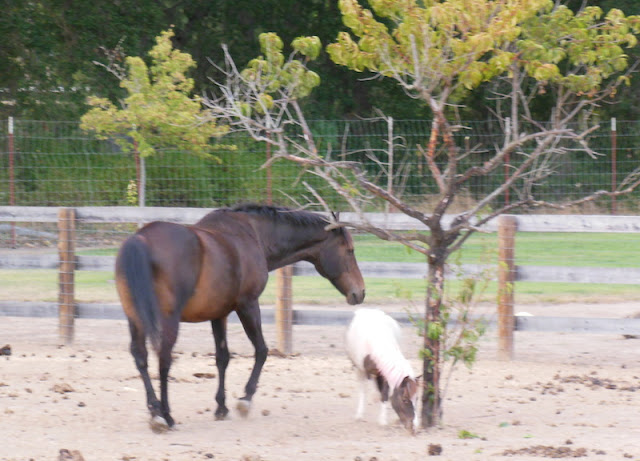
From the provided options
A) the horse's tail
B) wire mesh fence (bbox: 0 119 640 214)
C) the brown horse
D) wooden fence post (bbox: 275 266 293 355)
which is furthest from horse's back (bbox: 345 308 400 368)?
wire mesh fence (bbox: 0 119 640 214)

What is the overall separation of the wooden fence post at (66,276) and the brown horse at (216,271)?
10.3 feet

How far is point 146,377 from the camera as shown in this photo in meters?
5.60

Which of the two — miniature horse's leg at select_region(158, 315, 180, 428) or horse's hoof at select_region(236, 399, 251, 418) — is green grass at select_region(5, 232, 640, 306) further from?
miniature horse's leg at select_region(158, 315, 180, 428)

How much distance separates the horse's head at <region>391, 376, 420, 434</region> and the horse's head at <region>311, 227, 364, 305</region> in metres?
1.21

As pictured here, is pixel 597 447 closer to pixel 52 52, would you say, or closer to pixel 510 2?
pixel 510 2

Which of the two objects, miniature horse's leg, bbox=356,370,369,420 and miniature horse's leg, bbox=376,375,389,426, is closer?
miniature horse's leg, bbox=376,375,389,426

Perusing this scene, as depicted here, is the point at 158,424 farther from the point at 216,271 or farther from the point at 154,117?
the point at 154,117

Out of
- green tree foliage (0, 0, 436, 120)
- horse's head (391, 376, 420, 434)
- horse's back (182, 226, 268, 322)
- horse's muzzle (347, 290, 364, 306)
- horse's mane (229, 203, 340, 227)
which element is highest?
green tree foliage (0, 0, 436, 120)

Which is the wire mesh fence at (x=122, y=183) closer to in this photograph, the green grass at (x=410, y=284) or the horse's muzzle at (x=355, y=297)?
the green grass at (x=410, y=284)

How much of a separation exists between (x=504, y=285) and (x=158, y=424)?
12.5ft

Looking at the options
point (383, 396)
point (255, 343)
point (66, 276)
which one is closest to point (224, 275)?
point (255, 343)

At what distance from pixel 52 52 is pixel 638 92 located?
16.2 meters

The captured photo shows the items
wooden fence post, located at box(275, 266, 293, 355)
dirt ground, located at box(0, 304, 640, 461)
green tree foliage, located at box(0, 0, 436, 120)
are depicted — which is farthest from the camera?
green tree foliage, located at box(0, 0, 436, 120)

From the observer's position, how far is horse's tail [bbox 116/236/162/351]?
542 cm
